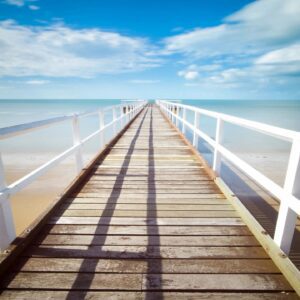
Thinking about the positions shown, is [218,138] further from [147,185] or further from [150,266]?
[150,266]

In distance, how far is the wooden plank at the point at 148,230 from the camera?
2154mm

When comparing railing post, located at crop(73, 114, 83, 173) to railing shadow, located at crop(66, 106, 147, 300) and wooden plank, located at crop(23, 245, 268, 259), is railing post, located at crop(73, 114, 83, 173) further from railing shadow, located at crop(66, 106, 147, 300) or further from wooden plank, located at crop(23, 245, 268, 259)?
wooden plank, located at crop(23, 245, 268, 259)

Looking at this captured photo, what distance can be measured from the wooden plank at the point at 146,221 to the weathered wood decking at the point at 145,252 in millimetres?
11

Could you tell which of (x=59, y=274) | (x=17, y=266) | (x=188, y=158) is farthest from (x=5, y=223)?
(x=188, y=158)

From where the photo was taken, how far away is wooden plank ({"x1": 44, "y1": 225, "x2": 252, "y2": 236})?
84.8 inches

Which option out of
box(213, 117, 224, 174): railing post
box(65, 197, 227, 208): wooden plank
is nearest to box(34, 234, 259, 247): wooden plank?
box(65, 197, 227, 208): wooden plank

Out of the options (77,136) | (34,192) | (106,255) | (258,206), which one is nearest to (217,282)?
(106,255)

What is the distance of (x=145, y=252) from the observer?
1.88 metres

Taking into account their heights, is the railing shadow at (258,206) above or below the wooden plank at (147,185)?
below

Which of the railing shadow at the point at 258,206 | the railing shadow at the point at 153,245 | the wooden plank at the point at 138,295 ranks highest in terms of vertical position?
the railing shadow at the point at 153,245

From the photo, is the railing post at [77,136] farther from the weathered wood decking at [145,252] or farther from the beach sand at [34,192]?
the beach sand at [34,192]

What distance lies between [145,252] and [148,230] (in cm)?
33

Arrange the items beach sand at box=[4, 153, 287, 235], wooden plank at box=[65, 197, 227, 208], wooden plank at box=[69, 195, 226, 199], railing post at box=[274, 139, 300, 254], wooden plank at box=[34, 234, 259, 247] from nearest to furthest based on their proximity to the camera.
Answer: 1. railing post at box=[274, 139, 300, 254]
2. wooden plank at box=[34, 234, 259, 247]
3. wooden plank at box=[65, 197, 227, 208]
4. wooden plank at box=[69, 195, 226, 199]
5. beach sand at box=[4, 153, 287, 235]

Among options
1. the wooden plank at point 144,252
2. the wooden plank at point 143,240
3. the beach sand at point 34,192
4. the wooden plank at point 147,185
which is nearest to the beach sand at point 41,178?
the beach sand at point 34,192
